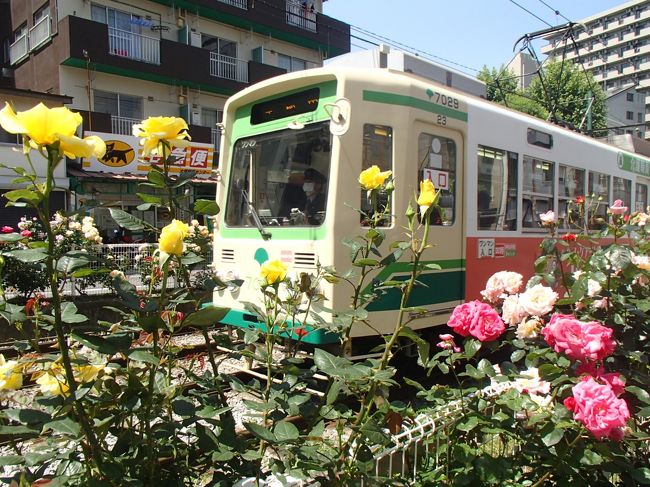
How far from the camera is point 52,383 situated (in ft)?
4.66

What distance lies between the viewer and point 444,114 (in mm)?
5305

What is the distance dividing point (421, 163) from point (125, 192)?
1314 centimetres

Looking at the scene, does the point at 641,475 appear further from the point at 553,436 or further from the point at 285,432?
the point at 285,432

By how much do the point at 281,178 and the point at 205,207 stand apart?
380 centimetres

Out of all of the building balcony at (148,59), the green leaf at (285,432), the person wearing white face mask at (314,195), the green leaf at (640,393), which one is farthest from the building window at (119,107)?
the green leaf at (640,393)

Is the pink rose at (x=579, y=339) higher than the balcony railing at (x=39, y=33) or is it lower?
lower

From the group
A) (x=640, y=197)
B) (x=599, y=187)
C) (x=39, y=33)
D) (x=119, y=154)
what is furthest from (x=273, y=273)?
(x=39, y=33)

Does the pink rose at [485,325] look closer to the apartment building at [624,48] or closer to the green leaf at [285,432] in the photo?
the green leaf at [285,432]

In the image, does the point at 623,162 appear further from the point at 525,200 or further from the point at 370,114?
the point at 370,114

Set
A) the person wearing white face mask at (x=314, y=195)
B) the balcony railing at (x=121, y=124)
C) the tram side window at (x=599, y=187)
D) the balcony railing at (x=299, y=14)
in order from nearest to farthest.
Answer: the person wearing white face mask at (x=314, y=195) → the tram side window at (x=599, y=187) → the balcony railing at (x=121, y=124) → the balcony railing at (x=299, y=14)

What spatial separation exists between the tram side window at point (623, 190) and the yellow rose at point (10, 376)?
9.14m

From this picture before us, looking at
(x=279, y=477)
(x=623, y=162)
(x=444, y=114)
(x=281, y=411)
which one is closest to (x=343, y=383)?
(x=281, y=411)

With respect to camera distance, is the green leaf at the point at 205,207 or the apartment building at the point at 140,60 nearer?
the green leaf at the point at 205,207

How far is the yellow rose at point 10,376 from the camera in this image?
1.34m
